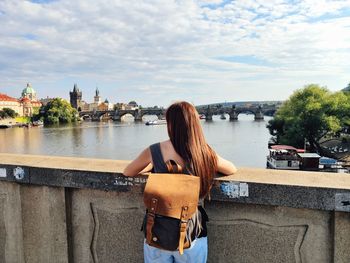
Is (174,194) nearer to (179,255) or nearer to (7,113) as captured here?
(179,255)

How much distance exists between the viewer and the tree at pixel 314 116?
41.4 m

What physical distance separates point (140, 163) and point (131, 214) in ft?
1.86

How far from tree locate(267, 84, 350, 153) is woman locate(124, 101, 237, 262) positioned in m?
41.6

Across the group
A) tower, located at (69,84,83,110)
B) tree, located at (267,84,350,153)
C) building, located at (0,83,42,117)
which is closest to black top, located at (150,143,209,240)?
tree, located at (267,84,350,153)

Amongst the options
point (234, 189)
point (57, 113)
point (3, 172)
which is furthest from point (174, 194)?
point (57, 113)

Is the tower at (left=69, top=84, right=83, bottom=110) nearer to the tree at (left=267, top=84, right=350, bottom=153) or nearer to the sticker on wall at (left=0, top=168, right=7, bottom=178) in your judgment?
the tree at (left=267, top=84, right=350, bottom=153)

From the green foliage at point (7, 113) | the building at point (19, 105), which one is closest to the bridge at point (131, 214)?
the green foliage at point (7, 113)

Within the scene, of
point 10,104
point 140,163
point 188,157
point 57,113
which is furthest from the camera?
point 10,104

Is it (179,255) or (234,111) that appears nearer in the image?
(179,255)

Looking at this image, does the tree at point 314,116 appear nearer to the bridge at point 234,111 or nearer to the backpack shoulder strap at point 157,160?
the backpack shoulder strap at point 157,160

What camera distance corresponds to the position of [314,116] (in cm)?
Answer: 4188

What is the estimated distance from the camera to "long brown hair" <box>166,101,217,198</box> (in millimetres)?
2037

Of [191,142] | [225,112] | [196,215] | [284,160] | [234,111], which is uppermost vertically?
[191,142]

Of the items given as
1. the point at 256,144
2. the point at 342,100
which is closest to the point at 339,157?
the point at 342,100
